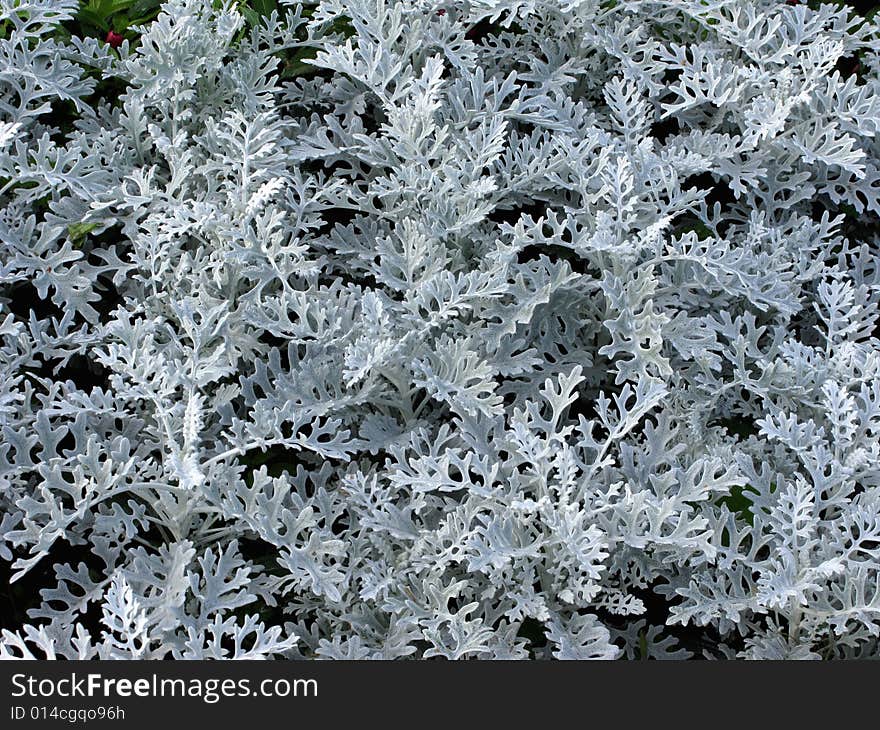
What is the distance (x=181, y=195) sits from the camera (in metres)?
2.53

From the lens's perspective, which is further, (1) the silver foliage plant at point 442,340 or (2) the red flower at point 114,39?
(2) the red flower at point 114,39

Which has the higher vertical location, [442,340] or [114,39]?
[114,39]

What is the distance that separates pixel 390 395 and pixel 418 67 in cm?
100

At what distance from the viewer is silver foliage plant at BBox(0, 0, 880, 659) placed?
2.05 metres

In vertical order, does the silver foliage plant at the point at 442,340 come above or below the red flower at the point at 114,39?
below

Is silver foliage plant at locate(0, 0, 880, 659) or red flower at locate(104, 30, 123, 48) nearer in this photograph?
silver foliage plant at locate(0, 0, 880, 659)

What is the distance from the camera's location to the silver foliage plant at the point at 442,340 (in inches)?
80.9

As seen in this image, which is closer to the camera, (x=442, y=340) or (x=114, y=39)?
(x=442, y=340)

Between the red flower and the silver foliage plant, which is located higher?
the red flower

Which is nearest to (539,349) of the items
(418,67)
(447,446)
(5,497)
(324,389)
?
(447,446)

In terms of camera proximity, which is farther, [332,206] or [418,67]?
[418,67]

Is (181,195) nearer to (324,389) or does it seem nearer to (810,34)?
(324,389)

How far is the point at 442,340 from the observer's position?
221cm

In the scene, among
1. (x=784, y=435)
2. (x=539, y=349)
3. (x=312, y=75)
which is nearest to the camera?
(x=784, y=435)
